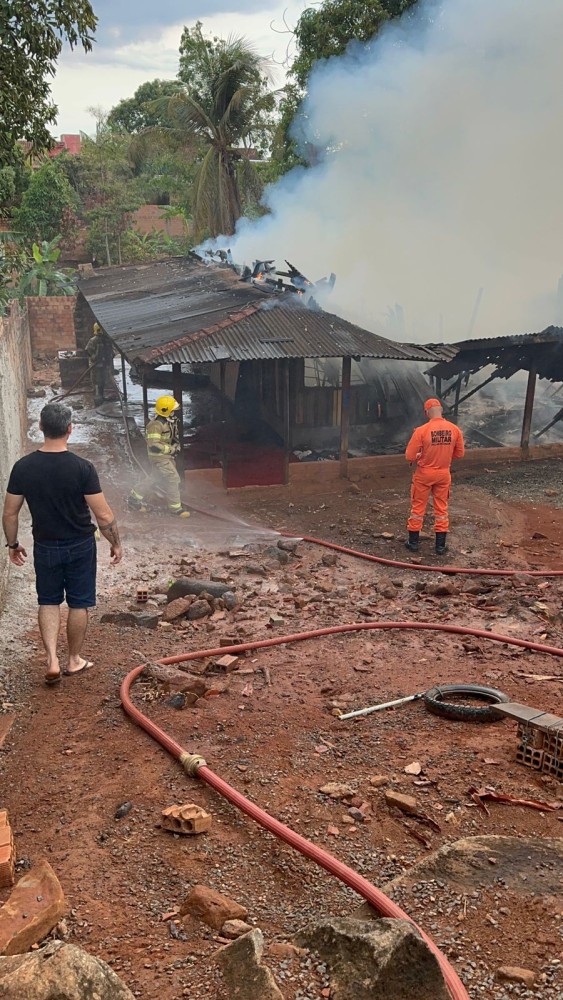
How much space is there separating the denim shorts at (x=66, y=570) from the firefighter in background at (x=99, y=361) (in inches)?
539

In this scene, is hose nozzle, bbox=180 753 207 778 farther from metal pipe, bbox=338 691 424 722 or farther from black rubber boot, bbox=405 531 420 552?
black rubber boot, bbox=405 531 420 552

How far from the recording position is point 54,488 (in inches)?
198

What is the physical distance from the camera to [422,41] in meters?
20.3

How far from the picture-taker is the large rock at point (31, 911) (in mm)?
2744

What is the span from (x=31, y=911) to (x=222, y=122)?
25.0 m

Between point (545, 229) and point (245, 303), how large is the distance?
1148 cm

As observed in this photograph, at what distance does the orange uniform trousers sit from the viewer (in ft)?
31.0

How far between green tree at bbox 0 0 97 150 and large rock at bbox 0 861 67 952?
21.9 ft

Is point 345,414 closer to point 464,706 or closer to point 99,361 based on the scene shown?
point 464,706

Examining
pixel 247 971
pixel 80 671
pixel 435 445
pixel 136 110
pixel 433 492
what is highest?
pixel 136 110

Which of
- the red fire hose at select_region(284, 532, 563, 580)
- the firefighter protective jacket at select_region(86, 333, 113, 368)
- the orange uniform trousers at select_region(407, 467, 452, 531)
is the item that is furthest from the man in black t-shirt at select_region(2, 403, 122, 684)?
the firefighter protective jacket at select_region(86, 333, 113, 368)

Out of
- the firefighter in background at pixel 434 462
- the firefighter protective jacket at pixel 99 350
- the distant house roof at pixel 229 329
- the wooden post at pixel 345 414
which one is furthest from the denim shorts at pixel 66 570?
the firefighter protective jacket at pixel 99 350

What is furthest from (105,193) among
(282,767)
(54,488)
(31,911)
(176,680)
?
(31,911)

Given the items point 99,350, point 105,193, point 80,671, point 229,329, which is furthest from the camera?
point 105,193
